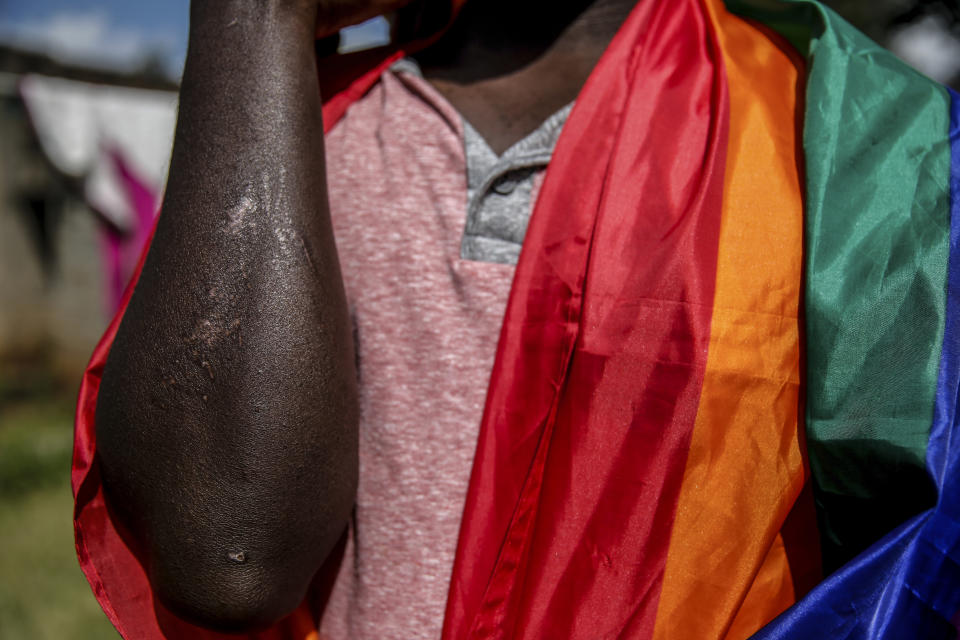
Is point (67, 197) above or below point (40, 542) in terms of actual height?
above

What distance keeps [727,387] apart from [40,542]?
10.8 feet

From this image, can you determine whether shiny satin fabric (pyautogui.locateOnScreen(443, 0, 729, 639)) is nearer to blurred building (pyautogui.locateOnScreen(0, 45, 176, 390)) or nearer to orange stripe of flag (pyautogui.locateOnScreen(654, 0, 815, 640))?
orange stripe of flag (pyautogui.locateOnScreen(654, 0, 815, 640))

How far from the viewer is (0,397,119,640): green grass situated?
2.48 metres

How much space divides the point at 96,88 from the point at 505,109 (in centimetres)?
469

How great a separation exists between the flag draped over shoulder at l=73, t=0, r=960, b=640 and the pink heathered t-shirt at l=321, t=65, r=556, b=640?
4 centimetres

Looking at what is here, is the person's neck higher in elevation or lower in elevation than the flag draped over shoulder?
higher

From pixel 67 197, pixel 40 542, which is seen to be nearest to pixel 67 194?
pixel 67 197

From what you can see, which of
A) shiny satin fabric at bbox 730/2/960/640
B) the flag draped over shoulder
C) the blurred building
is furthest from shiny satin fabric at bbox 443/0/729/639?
the blurred building

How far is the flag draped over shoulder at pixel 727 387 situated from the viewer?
601mm

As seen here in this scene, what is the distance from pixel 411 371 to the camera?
752 millimetres

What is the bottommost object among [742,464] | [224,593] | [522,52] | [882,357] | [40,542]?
[40,542]

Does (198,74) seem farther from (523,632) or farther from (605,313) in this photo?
(523,632)

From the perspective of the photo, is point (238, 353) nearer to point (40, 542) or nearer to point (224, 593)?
point (224, 593)

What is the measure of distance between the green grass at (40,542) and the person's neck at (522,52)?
2.41m
